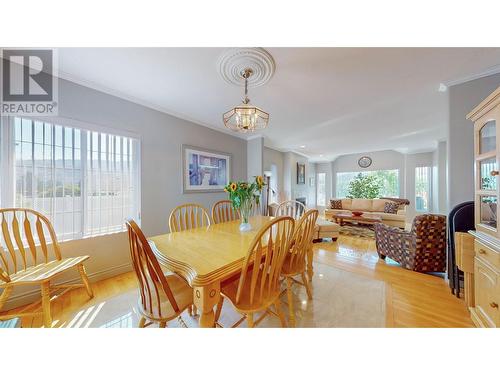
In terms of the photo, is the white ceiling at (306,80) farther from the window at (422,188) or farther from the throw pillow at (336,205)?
the window at (422,188)

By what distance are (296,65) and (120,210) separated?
2752mm

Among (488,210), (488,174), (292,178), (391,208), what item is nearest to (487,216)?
(488,210)

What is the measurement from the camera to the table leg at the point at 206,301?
0.90m

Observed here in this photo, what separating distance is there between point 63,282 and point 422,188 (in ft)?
28.8

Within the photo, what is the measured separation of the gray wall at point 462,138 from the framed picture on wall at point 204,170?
3294 mm

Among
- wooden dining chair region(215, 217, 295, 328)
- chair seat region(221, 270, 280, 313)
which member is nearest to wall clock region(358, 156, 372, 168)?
wooden dining chair region(215, 217, 295, 328)

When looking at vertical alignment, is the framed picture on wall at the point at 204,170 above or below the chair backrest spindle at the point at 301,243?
above

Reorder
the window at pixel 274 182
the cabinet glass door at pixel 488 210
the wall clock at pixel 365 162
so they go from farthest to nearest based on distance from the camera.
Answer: the wall clock at pixel 365 162, the window at pixel 274 182, the cabinet glass door at pixel 488 210

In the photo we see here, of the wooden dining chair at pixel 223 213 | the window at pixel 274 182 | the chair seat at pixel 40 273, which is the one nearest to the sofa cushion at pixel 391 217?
the window at pixel 274 182

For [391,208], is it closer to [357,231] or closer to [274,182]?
[357,231]
